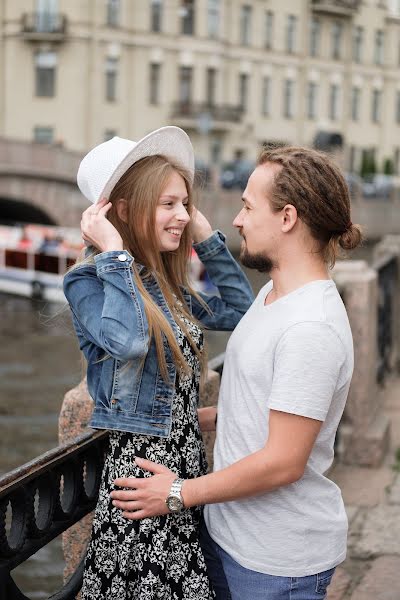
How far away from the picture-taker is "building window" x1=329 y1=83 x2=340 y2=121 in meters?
46.7

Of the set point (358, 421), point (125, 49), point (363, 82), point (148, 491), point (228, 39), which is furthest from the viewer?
point (363, 82)

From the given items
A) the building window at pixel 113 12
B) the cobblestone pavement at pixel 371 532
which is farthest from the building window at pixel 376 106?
the cobblestone pavement at pixel 371 532

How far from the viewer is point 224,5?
4019 cm

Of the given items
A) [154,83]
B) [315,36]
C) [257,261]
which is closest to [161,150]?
[257,261]

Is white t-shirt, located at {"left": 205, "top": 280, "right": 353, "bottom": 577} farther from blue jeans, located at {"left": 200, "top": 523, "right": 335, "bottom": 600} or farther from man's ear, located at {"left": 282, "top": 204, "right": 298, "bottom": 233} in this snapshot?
man's ear, located at {"left": 282, "top": 204, "right": 298, "bottom": 233}

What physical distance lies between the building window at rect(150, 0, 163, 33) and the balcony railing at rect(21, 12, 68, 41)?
139 inches

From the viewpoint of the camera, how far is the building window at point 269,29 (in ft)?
140

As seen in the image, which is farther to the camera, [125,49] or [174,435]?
[125,49]

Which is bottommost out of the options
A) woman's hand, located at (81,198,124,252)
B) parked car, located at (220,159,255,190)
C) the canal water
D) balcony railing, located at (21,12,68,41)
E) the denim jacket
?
the canal water

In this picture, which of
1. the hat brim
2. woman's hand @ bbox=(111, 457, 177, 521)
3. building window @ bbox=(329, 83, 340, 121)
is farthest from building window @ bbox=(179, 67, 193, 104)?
woman's hand @ bbox=(111, 457, 177, 521)

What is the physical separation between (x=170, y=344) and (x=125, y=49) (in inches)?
1453

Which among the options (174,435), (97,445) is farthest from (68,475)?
(174,435)

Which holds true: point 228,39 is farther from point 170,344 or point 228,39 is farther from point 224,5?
point 170,344

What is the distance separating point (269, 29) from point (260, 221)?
139 feet
